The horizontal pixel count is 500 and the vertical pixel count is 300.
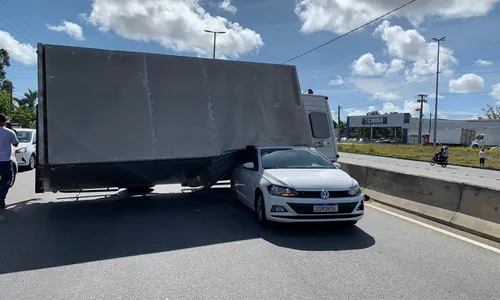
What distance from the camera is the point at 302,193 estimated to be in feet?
20.0

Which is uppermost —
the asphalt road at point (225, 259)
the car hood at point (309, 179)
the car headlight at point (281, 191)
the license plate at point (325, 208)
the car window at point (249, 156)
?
the car window at point (249, 156)

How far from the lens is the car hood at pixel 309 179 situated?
6168mm

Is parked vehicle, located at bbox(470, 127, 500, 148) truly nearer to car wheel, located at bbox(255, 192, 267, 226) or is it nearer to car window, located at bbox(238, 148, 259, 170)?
car window, located at bbox(238, 148, 259, 170)

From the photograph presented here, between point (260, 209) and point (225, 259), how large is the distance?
1834mm

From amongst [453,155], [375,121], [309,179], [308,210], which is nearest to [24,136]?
[309,179]

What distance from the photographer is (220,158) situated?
8.49 m

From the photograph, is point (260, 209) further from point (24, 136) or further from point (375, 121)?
point (375, 121)

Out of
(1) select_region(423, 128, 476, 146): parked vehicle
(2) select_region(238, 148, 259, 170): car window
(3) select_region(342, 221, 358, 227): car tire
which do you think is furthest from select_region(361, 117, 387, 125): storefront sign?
(3) select_region(342, 221, 358, 227): car tire

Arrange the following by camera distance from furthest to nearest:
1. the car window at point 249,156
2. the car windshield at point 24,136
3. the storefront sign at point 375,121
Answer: the storefront sign at point 375,121 < the car windshield at point 24,136 < the car window at point 249,156

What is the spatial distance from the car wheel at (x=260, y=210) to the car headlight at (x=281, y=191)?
0.30 m

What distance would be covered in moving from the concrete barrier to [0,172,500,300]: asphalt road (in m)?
0.62

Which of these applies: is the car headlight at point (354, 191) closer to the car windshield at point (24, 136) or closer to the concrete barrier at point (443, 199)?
the concrete barrier at point (443, 199)

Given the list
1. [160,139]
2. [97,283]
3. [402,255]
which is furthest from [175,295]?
[160,139]

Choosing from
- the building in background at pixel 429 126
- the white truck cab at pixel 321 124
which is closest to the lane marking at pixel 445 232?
the white truck cab at pixel 321 124
